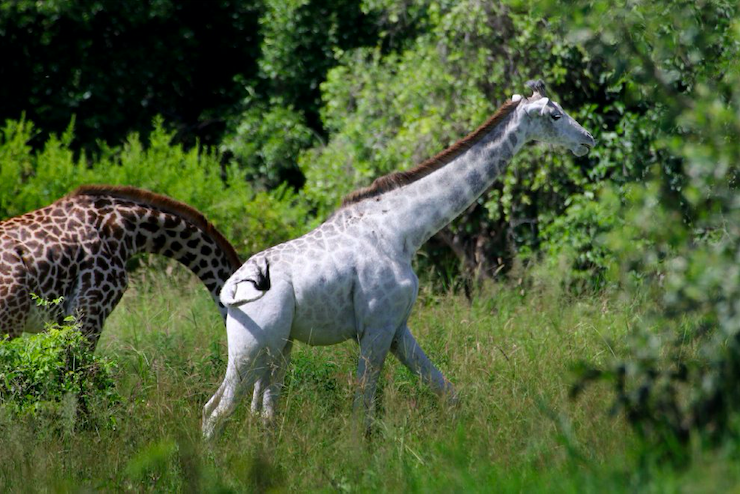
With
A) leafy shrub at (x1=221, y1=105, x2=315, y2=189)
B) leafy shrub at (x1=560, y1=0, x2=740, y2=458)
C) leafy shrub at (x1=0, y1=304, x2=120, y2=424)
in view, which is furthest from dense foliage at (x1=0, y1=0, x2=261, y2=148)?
leafy shrub at (x1=560, y1=0, x2=740, y2=458)

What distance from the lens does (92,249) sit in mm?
6609

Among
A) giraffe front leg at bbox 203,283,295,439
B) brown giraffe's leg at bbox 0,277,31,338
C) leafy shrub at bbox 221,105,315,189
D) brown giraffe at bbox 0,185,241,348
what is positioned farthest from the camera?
leafy shrub at bbox 221,105,315,189

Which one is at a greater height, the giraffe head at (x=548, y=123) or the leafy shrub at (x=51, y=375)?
the giraffe head at (x=548, y=123)

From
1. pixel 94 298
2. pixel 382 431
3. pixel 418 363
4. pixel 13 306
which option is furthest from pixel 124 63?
pixel 382 431

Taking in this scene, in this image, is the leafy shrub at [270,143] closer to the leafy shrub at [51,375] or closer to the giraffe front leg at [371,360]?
the leafy shrub at [51,375]

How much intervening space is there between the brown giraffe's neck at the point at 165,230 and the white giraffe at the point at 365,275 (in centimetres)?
116

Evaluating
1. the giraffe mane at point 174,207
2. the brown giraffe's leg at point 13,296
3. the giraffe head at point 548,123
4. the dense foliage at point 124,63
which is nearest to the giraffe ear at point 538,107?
the giraffe head at point 548,123

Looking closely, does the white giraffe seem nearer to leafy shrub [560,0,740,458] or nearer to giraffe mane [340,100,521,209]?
giraffe mane [340,100,521,209]

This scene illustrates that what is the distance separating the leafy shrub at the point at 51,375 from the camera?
562 cm

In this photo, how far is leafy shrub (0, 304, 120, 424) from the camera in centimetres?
562

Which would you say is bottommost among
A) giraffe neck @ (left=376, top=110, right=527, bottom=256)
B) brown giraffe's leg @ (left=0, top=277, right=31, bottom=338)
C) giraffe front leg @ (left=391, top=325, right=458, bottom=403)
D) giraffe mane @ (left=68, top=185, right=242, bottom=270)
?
brown giraffe's leg @ (left=0, top=277, right=31, bottom=338)

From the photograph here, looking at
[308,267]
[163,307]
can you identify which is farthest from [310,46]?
[308,267]

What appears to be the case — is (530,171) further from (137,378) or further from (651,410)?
(651,410)

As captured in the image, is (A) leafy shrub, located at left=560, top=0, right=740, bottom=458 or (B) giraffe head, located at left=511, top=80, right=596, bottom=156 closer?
(A) leafy shrub, located at left=560, top=0, right=740, bottom=458
